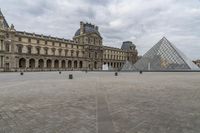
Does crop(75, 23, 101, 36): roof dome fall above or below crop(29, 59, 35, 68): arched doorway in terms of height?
above

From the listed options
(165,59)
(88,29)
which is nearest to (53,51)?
(88,29)

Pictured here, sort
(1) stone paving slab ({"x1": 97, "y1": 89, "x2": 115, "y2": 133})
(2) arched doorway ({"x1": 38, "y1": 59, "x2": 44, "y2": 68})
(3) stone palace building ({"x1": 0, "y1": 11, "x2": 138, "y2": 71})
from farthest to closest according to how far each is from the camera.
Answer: (2) arched doorway ({"x1": 38, "y1": 59, "x2": 44, "y2": 68}) < (3) stone palace building ({"x1": 0, "y1": 11, "x2": 138, "y2": 71}) < (1) stone paving slab ({"x1": 97, "y1": 89, "x2": 115, "y2": 133})

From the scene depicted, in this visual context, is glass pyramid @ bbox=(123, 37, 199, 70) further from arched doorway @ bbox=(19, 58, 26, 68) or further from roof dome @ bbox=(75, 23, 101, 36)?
roof dome @ bbox=(75, 23, 101, 36)

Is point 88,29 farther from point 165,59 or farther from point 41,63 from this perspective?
point 165,59

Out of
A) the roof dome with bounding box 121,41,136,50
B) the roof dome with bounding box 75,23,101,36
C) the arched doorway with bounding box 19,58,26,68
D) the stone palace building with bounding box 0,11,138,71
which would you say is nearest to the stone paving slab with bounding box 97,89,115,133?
the stone palace building with bounding box 0,11,138,71

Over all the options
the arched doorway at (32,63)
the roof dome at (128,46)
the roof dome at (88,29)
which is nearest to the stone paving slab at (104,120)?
the arched doorway at (32,63)

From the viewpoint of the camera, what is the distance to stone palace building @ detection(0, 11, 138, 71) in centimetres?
5512

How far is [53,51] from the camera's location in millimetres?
69750

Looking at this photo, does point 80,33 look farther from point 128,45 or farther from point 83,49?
point 128,45

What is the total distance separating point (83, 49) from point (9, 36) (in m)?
32.4

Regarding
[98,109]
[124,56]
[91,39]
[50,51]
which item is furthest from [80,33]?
[98,109]

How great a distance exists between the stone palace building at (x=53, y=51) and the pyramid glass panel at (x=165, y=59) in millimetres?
34672

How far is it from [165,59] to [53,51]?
138 ft

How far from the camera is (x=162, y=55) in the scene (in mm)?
42312
